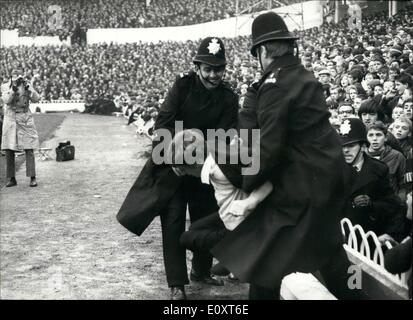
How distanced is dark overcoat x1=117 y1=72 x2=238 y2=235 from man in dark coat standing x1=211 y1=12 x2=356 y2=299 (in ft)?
4.94

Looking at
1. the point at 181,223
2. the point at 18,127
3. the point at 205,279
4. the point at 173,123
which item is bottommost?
the point at 205,279

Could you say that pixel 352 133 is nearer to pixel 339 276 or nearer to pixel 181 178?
pixel 181 178

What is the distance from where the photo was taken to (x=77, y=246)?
6.75m

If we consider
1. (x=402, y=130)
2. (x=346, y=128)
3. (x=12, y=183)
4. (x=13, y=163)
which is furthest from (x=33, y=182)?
(x=346, y=128)

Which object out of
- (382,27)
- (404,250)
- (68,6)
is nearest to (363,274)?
(404,250)

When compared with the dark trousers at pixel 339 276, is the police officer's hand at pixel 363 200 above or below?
above

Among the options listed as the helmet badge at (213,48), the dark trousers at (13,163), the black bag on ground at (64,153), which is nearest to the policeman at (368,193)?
the helmet badge at (213,48)

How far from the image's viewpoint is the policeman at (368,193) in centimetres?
508

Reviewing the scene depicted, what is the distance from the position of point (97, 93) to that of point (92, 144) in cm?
2063

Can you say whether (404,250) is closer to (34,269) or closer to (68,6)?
(34,269)

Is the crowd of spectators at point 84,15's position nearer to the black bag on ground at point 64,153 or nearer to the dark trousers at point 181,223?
the black bag on ground at point 64,153

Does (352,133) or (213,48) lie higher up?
(213,48)

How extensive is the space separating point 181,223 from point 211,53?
1.36 meters

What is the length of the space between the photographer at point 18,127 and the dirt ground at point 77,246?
1.24 feet
